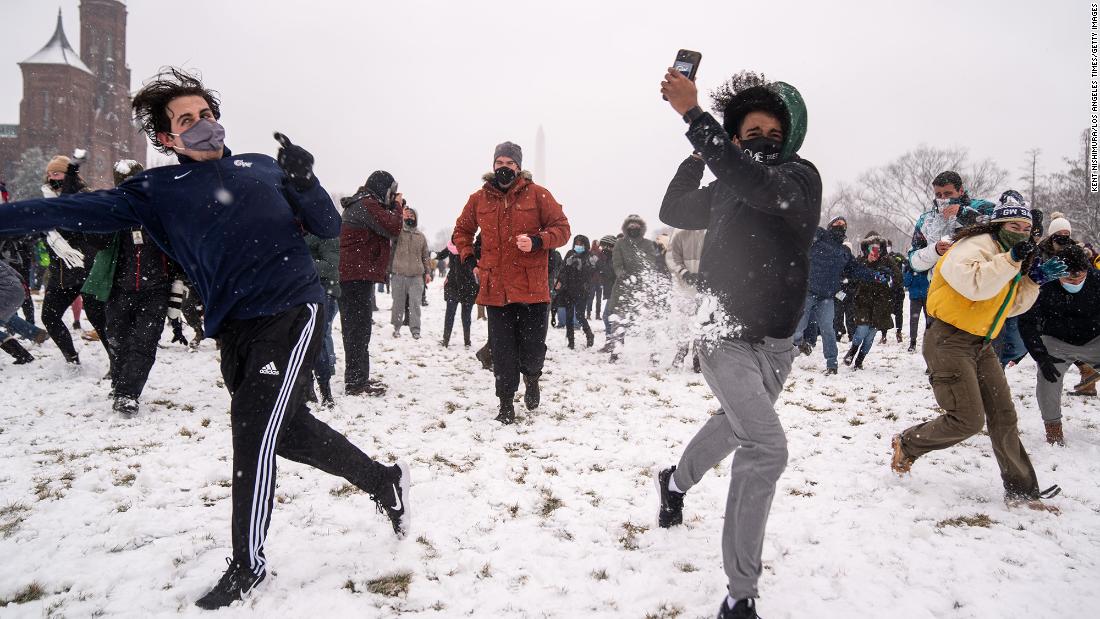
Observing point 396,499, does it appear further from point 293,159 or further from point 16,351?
point 16,351

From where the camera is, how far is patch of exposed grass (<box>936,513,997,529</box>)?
10.5 ft

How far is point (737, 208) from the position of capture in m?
2.40

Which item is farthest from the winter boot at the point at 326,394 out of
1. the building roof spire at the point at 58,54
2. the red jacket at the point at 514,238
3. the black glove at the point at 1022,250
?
the building roof spire at the point at 58,54

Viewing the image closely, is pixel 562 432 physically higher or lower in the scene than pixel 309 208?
lower

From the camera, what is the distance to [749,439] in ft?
7.41

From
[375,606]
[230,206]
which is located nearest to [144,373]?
[230,206]

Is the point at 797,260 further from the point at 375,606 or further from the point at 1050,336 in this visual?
the point at 1050,336

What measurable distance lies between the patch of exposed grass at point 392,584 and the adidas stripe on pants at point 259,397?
1.57 ft

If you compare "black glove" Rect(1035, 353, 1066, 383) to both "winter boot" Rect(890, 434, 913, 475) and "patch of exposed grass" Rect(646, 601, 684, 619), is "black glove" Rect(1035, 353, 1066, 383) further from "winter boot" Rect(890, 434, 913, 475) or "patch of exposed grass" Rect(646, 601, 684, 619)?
"patch of exposed grass" Rect(646, 601, 684, 619)

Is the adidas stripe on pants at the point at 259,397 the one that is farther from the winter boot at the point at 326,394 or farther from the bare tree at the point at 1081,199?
the bare tree at the point at 1081,199

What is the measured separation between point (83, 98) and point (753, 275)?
A: 296ft

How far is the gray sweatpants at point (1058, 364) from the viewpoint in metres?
4.57

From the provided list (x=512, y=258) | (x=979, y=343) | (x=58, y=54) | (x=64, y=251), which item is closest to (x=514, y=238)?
(x=512, y=258)

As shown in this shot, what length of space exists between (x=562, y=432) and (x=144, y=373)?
12.4ft
